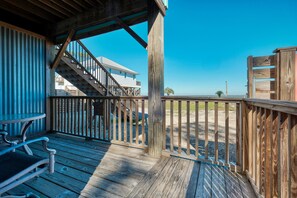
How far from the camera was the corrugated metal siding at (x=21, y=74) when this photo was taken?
2.91 metres

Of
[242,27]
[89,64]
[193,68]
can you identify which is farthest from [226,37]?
[89,64]

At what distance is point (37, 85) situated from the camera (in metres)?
3.43

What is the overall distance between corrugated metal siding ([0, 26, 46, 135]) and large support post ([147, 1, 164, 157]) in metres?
2.93

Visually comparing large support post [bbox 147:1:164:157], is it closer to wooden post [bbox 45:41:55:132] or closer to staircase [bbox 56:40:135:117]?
staircase [bbox 56:40:135:117]

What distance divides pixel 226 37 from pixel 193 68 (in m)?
11.9

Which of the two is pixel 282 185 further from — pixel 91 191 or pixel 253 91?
pixel 91 191

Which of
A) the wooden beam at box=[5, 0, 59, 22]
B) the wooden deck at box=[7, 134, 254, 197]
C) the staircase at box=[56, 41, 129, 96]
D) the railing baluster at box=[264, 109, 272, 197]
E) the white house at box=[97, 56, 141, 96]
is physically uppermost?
the white house at box=[97, 56, 141, 96]

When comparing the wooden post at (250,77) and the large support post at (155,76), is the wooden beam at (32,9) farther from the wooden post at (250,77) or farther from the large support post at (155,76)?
the wooden post at (250,77)

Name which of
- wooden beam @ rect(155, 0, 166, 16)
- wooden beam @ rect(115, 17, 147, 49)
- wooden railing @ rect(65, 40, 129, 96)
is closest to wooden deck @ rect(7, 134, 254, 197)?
wooden beam @ rect(115, 17, 147, 49)

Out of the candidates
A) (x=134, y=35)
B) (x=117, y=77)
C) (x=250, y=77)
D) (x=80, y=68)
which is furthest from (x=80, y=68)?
(x=117, y=77)

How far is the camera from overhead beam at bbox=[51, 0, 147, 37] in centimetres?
243

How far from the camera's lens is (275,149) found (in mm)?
1062

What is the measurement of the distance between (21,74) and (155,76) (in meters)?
3.08

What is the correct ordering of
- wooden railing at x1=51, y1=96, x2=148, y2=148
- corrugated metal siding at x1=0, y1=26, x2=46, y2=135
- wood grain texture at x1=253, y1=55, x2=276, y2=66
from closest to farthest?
wood grain texture at x1=253, y1=55, x2=276, y2=66
corrugated metal siding at x1=0, y1=26, x2=46, y2=135
wooden railing at x1=51, y1=96, x2=148, y2=148
